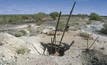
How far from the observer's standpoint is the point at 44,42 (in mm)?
9312

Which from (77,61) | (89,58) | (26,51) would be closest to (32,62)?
(26,51)

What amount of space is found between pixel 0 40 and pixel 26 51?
2.26 metres

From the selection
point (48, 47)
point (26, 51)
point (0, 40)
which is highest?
point (0, 40)

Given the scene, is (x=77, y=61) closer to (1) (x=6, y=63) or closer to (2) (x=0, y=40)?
(1) (x=6, y=63)

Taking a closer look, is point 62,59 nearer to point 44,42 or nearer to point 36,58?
point 36,58

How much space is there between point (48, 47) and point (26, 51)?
300 cm

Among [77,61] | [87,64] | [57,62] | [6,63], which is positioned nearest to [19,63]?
[6,63]

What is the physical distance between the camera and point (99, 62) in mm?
5633

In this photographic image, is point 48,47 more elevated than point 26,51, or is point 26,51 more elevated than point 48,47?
point 26,51

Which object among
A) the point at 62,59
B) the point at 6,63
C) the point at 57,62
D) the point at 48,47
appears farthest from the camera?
the point at 48,47

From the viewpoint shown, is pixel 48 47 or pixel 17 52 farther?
pixel 48 47

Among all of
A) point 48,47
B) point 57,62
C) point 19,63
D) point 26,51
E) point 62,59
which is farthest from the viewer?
point 48,47

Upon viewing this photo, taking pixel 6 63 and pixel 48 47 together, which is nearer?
pixel 6 63

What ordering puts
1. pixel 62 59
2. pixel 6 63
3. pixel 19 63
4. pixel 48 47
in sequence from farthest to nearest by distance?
pixel 48 47, pixel 62 59, pixel 19 63, pixel 6 63
